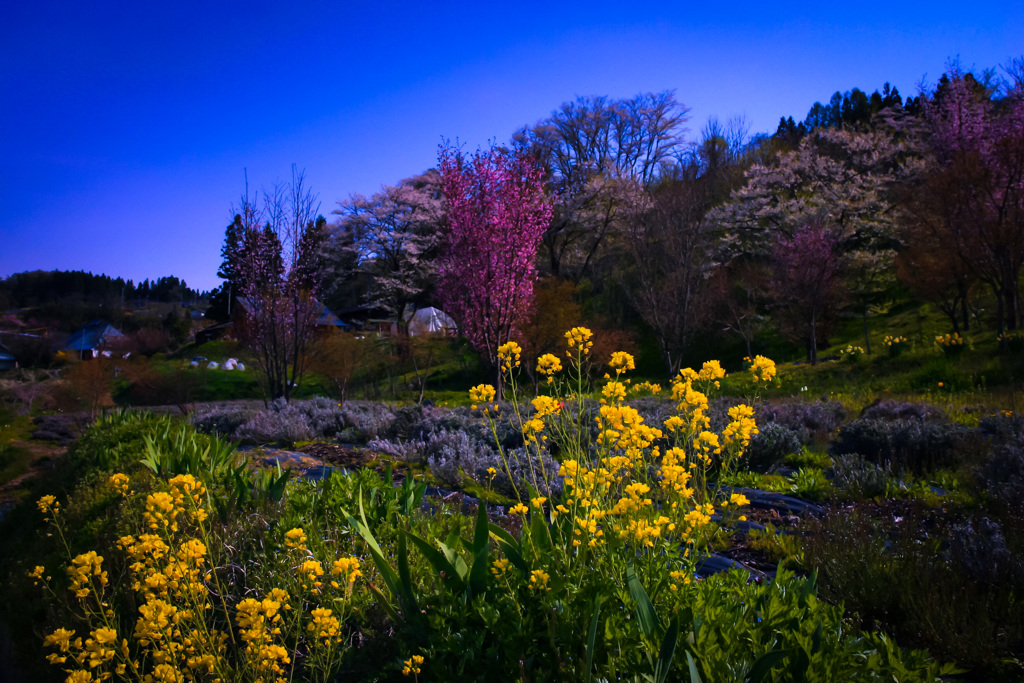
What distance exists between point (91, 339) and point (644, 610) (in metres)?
39.5

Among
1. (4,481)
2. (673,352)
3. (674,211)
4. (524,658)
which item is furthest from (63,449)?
(673,352)

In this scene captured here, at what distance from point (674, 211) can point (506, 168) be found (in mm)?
7997

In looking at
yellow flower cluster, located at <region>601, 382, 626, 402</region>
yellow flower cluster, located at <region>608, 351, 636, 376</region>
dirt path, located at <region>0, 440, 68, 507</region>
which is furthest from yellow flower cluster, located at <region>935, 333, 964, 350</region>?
dirt path, located at <region>0, 440, 68, 507</region>

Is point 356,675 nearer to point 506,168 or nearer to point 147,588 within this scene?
point 147,588

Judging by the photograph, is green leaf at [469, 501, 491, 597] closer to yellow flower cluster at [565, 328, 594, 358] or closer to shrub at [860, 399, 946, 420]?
yellow flower cluster at [565, 328, 594, 358]

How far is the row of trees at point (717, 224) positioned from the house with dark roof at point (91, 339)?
1260 cm

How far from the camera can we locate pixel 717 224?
77.8 ft

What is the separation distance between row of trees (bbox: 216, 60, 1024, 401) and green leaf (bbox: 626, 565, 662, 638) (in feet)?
27.7

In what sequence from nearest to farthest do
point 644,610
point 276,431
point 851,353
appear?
1. point 644,610
2. point 276,431
3. point 851,353

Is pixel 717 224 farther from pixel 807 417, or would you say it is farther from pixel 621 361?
pixel 621 361

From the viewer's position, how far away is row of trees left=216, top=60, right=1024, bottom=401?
1012cm

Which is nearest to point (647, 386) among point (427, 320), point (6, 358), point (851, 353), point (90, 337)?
point (851, 353)

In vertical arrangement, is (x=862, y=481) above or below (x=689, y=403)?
below

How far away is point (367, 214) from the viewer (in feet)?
94.8
